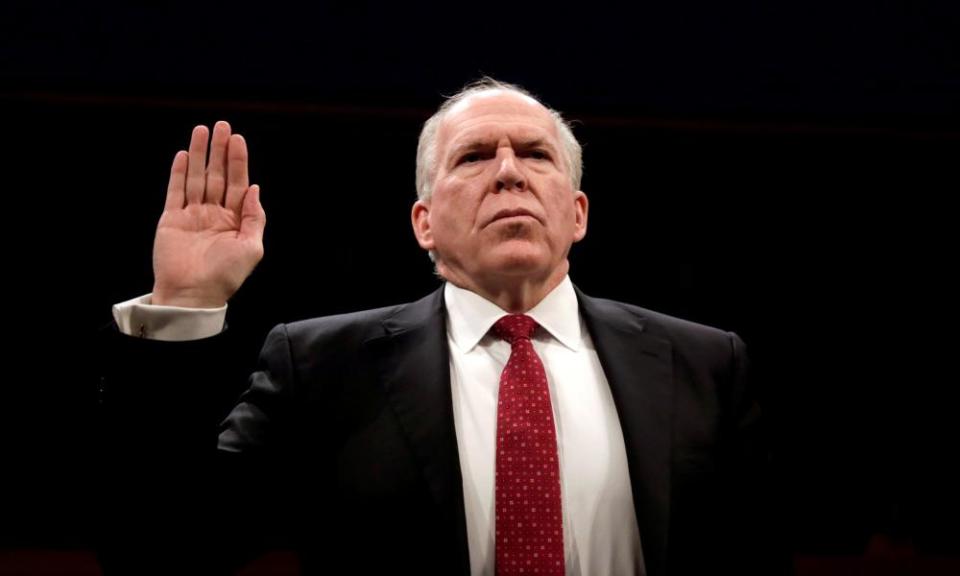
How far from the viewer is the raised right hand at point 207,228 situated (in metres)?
1.10

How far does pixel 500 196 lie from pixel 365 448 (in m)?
0.46

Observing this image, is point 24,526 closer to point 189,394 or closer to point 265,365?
point 265,365

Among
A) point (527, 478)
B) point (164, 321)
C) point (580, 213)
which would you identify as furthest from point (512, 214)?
point (164, 321)

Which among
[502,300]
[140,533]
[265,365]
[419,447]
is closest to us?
[140,533]

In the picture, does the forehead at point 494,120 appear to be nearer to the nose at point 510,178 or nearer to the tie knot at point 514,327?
the nose at point 510,178

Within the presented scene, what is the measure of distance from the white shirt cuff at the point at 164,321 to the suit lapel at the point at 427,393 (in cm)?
28

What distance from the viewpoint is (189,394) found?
1.01 m

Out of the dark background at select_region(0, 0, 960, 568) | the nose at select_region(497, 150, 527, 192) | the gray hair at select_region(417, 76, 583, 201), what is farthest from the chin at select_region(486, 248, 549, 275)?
the dark background at select_region(0, 0, 960, 568)

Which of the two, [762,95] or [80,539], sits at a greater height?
[762,95]

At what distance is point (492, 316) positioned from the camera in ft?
4.36

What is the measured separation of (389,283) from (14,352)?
3.08 feet

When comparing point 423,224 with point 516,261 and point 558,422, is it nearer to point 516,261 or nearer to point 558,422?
point 516,261

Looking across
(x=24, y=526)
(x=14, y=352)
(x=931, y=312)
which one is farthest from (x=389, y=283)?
(x=931, y=312)

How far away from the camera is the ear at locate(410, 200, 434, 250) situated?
4.90ft
